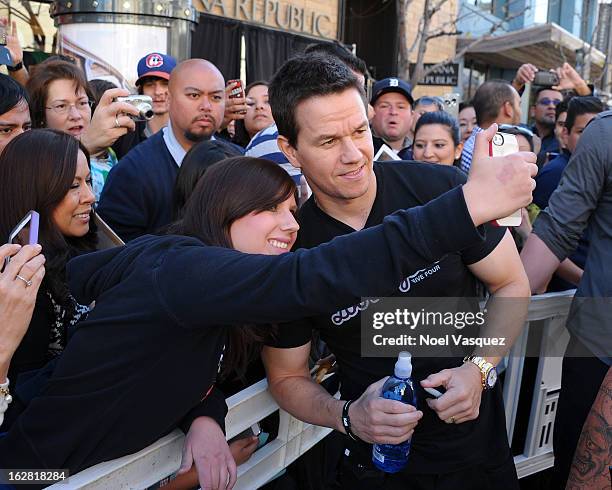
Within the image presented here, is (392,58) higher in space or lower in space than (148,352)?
higher

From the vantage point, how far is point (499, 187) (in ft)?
4.66

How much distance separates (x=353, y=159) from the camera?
2.18 m

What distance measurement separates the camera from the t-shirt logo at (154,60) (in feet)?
17.0

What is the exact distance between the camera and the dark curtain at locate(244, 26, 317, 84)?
11.0 meters

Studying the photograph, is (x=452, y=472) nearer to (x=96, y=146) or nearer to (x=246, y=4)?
(x=96, y=146)

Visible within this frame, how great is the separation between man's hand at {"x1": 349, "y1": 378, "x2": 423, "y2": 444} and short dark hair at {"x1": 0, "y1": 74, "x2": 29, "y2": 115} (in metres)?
2.19

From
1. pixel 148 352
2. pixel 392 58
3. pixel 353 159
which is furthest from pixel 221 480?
pixel 392 58

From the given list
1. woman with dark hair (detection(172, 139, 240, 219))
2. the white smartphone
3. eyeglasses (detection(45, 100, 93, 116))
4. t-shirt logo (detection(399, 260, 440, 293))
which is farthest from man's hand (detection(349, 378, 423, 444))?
eyeglasses (detection(45, 100, 93, 116))

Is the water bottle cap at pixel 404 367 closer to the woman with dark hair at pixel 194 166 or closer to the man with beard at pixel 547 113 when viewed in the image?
the woman with dark hair at pixel 194 166

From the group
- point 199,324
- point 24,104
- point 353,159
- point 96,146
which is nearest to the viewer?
point 199,324

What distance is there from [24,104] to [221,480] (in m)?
2.17

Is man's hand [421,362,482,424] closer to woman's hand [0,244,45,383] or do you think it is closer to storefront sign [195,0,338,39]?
woman's hand [0,244,45,383]

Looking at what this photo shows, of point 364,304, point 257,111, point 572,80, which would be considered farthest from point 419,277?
point 572,80
